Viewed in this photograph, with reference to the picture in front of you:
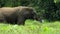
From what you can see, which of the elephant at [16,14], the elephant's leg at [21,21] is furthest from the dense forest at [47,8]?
the elephant's leg at [21,21]

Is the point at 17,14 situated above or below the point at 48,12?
above

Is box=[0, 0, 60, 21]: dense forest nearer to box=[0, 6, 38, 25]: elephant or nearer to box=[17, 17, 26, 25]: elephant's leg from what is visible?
box=[0, 6, 38, 25]: elephant

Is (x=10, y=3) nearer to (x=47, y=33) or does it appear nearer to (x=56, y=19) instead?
(x=56, y=19)

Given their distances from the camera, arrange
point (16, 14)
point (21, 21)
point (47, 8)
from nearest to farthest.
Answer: point (21, 21) → point (16, 14) → point (47, 8)

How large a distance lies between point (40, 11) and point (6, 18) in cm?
673

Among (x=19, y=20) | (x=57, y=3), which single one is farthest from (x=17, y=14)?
(x=57, y=3)

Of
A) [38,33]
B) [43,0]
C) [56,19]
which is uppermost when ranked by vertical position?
[38,33]

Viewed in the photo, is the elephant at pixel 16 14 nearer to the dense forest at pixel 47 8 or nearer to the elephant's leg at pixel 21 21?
the elephant's leg at pixel 21 21

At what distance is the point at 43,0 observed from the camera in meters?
Answer: 21.6

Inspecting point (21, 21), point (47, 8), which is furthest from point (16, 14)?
point (47, 8)

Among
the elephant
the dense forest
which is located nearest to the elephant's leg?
the elephant

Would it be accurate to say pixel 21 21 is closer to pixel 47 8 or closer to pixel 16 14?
pixel 16 14

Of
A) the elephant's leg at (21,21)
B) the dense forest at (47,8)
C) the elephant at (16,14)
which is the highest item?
the elephant at (16,14)

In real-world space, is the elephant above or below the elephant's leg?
above
